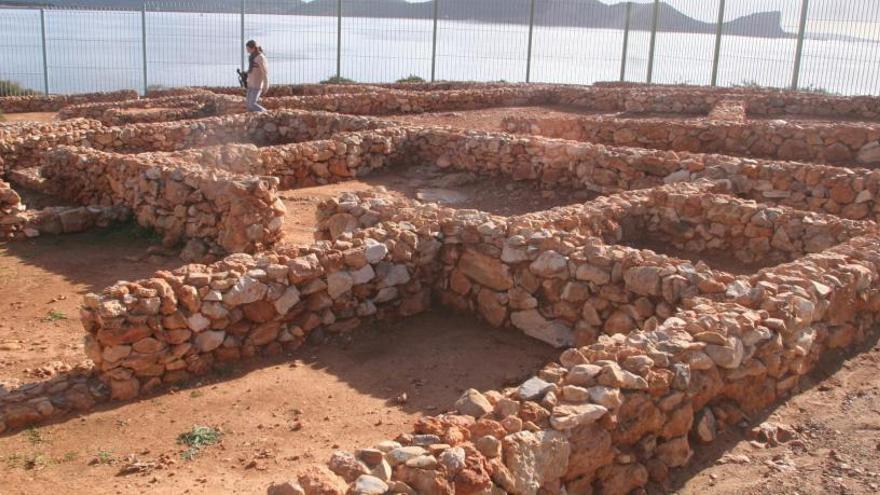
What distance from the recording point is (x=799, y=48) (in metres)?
21.9

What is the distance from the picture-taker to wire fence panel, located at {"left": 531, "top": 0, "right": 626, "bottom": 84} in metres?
27.3

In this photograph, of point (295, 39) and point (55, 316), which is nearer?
point (55, 316)

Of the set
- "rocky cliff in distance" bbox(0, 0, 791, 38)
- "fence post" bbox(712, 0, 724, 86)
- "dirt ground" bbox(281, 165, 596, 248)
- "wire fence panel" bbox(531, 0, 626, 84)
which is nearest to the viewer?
"dirt ground" bbox(281, 165, 596, 248)

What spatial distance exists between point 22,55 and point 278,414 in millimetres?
24442

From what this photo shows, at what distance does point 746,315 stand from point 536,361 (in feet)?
6.08

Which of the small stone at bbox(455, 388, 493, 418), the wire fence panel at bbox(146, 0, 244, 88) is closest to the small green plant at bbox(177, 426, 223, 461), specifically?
the small stone at bbox(455, 388, 493, 418)

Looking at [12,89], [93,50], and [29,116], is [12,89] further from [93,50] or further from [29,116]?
[29,116]

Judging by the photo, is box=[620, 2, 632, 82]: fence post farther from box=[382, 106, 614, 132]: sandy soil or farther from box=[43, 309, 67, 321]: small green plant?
box=[43, 309, 67, 321]: small green plant

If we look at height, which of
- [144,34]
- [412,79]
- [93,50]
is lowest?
[412,79]

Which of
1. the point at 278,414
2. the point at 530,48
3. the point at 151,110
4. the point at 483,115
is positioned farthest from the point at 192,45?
the point at 278,414

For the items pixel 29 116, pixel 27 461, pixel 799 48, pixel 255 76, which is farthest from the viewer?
pixel 799 48

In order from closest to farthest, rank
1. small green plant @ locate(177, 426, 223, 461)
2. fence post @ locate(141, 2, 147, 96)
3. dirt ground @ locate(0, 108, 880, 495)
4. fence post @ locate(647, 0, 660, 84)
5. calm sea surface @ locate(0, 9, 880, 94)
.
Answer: dirt ground @ locate(0, 108, 880, 495) < small green plant @ locate(177, 426, 223, 461) < fence post @ locate(647, 0, 660, 84) < calm sea surface @ locate(0, 9, 880, 94) < fence post @ locate(141, 2, 147, 96)

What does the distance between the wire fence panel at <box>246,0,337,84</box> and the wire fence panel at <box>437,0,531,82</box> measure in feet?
12.4

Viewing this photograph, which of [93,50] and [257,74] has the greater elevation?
[93,50]
